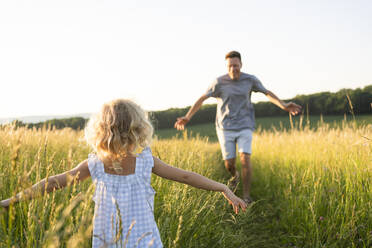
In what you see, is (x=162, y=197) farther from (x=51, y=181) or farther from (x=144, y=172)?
(x=51, y=181)

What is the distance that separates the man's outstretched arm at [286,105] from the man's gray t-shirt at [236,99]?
16cm

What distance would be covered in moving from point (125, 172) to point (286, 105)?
3.35 m

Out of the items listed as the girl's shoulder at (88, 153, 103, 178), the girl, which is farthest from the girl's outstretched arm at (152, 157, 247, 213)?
the girl's shoulder at (88, 153, 103, 178)

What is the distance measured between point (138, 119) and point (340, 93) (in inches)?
1192

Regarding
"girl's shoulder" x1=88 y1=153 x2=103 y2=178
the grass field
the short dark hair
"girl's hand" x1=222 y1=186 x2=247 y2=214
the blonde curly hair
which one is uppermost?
the short dark hair

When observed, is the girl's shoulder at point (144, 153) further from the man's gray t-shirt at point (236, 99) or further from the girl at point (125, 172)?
the man's gray t-shirt at point (236, 99)

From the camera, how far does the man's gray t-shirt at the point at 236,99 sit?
16.5 feet

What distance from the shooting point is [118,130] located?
1790mm

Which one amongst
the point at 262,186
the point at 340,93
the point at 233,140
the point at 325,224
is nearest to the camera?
the point at 325,224

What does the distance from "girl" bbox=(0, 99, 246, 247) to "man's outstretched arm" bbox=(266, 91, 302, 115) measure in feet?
9.36

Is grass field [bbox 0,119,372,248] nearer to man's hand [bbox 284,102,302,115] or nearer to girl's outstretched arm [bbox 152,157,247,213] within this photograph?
girl's outstretched arm [bbox 152,157,247,213]

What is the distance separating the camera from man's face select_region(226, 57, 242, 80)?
4996mm

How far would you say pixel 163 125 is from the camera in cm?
2984

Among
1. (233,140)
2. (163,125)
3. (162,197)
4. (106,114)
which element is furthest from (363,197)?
(163,125)
